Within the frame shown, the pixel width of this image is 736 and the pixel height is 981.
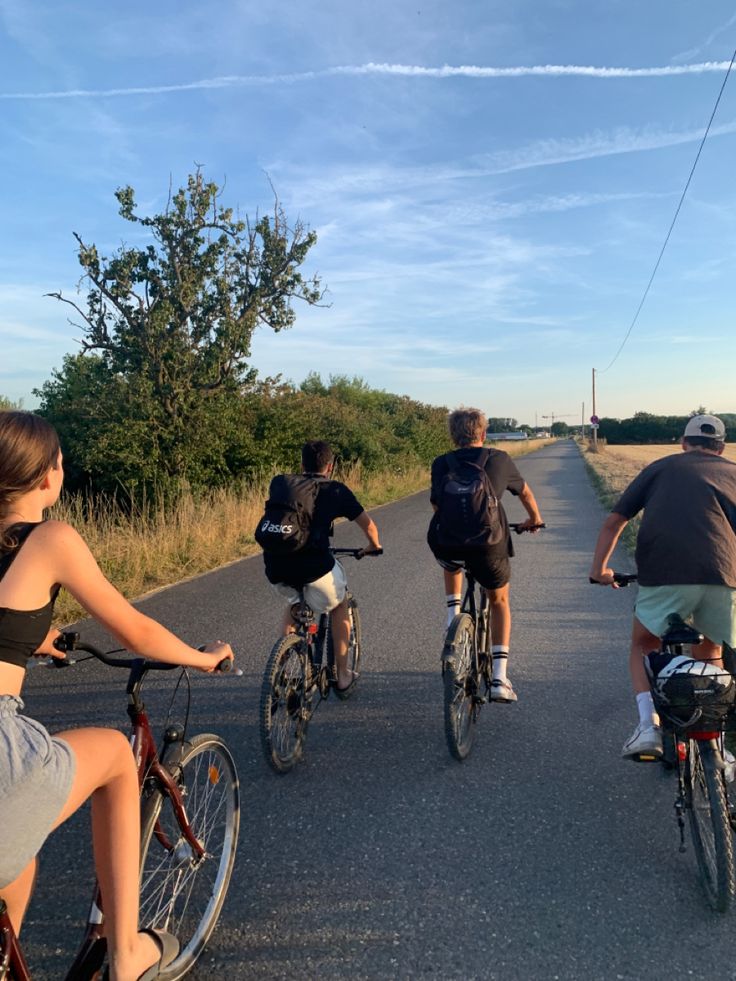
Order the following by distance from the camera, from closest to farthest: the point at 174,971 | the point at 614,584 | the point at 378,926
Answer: the point at 174,971 → the point at 378,926 → the point at 614,584

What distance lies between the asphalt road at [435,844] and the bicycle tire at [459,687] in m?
0.14

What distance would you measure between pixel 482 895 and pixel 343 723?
198 cm

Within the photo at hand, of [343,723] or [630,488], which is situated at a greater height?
[630,488]

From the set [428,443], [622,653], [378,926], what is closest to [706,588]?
[378,926]

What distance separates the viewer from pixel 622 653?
6.27 m

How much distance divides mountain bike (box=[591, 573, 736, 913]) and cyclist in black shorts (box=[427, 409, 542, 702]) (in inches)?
65.8

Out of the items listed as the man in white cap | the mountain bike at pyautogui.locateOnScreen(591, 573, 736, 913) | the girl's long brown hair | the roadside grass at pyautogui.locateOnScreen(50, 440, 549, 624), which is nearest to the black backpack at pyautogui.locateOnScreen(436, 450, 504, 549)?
the man in white cap

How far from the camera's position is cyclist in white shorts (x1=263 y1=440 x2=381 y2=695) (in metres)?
4.54

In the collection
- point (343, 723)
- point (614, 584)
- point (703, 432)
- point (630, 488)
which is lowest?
point (343, 723)

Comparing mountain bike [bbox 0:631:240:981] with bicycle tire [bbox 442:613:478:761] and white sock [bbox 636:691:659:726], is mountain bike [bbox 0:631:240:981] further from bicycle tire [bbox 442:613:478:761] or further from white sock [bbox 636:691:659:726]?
white sock [bbox 636:691:659:726]

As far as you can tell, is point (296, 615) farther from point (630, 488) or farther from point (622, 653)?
point (622, 653)

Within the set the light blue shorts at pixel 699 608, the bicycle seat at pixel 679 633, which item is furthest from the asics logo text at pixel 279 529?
the bicycle seat at pixel 679 633

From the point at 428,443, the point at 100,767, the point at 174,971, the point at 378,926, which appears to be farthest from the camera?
the point at 428,443

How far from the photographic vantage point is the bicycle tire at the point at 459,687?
161 inches
